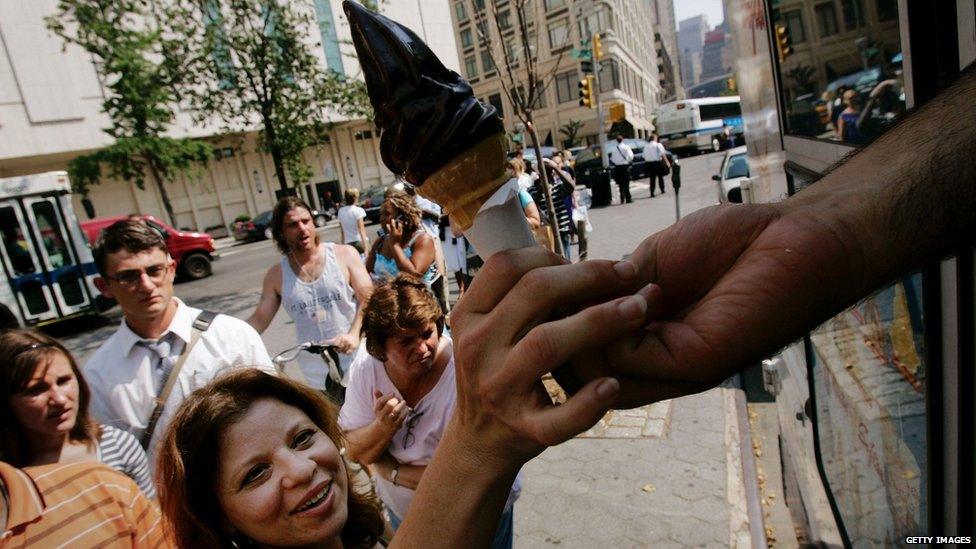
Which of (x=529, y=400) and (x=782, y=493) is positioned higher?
(x=529, y=400)

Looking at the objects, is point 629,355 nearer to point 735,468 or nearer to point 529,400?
point 529,400

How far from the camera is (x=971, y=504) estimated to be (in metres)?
0.88

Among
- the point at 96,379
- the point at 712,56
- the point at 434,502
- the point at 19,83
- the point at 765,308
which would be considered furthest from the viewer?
the point at 712,56

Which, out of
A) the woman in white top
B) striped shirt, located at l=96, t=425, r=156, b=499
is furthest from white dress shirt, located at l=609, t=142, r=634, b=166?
striped shirt, located at l=96, t=425, r=156, b=499

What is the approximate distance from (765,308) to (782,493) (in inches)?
132

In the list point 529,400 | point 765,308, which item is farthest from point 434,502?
point 765,308

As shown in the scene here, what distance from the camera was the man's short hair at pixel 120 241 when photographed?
A: 2475 mm

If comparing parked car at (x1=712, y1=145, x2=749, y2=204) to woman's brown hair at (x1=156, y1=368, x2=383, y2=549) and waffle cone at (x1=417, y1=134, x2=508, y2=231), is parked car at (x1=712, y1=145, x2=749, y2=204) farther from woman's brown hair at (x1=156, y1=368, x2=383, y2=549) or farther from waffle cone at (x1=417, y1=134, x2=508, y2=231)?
waffle cone at (x1=417, y1=134, x2=508, y2=231)

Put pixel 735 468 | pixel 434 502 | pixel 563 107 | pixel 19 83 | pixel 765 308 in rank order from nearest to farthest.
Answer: pixel 765 308
pixel 434 502
pixel 735 468
pixel 19 83
pixel 563 107

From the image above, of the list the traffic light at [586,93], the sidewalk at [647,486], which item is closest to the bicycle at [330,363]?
the sidewalk at [647,486]

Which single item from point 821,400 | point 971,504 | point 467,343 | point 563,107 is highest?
point 563,107

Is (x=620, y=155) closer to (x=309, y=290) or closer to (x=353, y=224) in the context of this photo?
(x=353, y=224)

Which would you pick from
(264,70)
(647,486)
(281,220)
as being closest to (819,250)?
(647,486)

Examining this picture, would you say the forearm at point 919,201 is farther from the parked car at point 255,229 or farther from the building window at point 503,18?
the parked car at point 255,229
